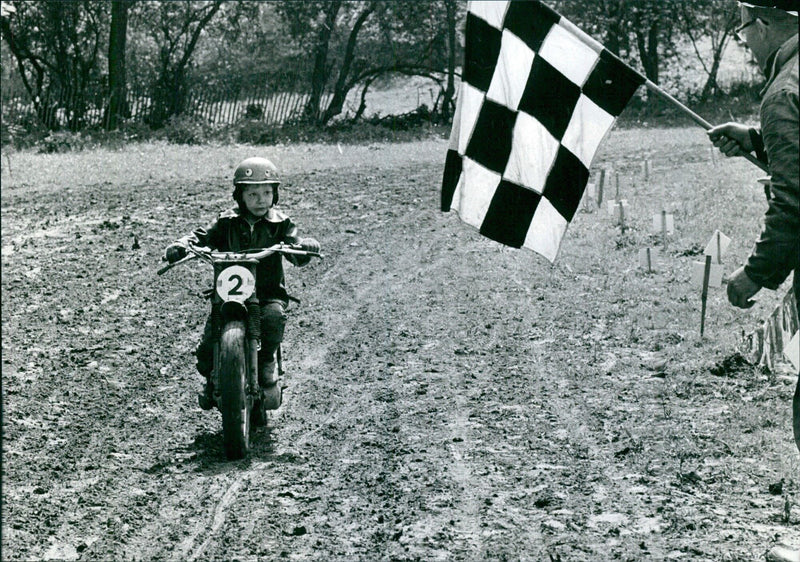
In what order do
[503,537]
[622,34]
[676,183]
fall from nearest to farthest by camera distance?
[503,537] < [676,183] < [622,34]

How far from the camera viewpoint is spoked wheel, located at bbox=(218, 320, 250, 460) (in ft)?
19.2

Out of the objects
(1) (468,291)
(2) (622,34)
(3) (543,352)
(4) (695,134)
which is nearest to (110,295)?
(1) (468,291)

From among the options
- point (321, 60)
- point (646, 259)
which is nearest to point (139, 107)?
point (321, 60)

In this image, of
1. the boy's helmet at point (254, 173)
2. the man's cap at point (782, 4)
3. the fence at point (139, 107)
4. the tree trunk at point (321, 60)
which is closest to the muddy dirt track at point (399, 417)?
the boy's helmet at point (254, 173)

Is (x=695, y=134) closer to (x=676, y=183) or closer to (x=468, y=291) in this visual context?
(x=676, y=183)

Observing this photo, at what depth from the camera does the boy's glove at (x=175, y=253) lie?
6133 mm

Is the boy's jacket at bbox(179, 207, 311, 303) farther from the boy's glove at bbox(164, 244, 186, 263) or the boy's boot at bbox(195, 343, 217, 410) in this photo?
the boy's boot at bbox(195, 343, 217, 410)

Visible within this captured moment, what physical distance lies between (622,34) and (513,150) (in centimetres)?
3163

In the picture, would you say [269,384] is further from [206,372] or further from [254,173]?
[254,173]

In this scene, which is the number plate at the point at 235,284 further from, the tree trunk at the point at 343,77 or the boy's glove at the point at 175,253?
the tree trunk at the point at 343,77

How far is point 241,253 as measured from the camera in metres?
6.18

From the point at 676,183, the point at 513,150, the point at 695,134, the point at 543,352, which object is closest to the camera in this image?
the point at 513,150

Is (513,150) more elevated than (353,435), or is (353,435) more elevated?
(513,150)

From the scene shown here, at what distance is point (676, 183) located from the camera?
55.3 feet
